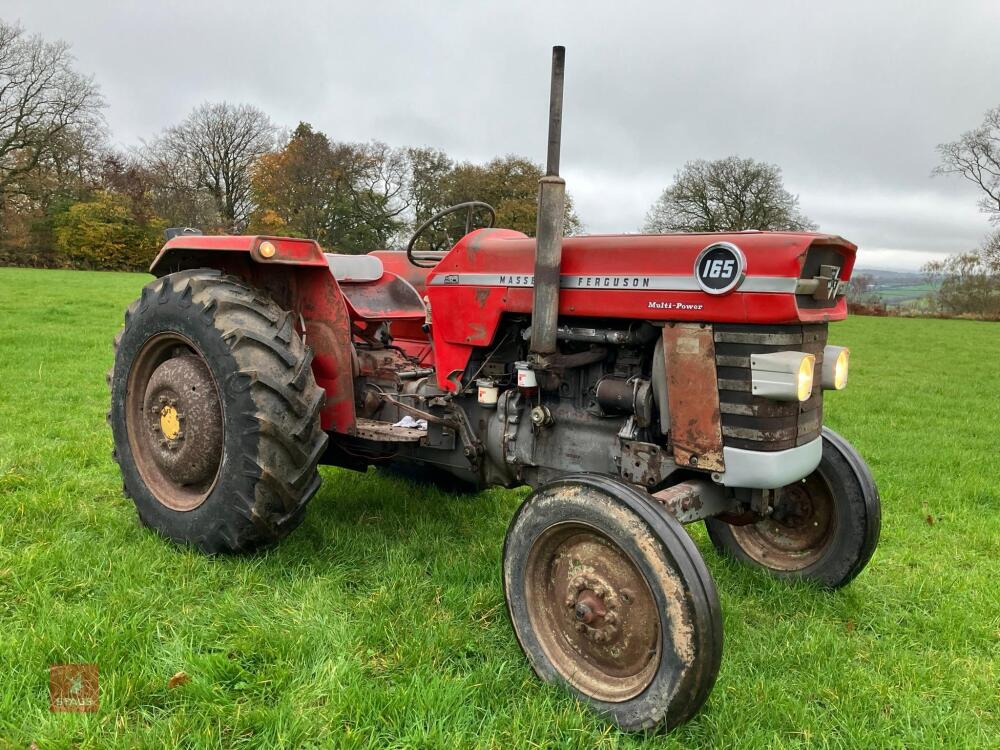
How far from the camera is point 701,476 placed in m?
2.67

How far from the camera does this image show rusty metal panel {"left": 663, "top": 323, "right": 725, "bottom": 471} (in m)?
2.45

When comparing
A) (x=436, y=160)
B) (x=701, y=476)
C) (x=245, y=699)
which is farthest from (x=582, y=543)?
(x=436, y=160)

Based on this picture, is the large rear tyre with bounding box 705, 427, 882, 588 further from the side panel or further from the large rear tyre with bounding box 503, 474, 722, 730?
the large rear tyre with bounding box 503, 474, 722, 730

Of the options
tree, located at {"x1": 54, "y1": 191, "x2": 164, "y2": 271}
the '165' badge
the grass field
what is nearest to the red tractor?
the '165' badge

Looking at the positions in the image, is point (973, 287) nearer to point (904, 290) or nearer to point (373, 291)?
point (904, 290)

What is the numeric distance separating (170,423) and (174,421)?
4 cm

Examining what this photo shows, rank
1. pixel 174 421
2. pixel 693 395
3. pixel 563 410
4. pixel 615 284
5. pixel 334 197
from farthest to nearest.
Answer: pixel 334 197, pixel 174 421, pixel 563 410, pixel 615 284, pixel 693 395

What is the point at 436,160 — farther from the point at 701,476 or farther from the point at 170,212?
the point at 701,476

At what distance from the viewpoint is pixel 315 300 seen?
348cm

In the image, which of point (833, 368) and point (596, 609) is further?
point (833, 368)

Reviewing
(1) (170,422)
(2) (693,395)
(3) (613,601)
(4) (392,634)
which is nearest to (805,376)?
(2) (693,395)

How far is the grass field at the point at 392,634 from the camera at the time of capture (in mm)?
2174

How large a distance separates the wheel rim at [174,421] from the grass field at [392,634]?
275mm

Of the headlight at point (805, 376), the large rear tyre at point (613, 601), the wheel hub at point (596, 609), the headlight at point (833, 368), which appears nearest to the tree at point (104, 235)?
the large rear tyre at point (613, 601)
